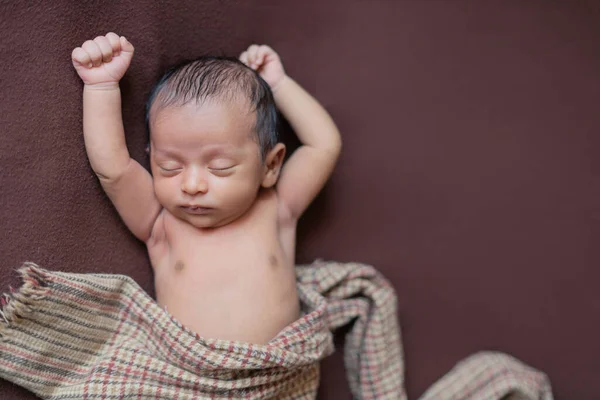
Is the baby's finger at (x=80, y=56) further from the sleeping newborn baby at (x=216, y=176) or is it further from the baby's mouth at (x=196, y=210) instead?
the baby's mouth at (x=196, y=210)

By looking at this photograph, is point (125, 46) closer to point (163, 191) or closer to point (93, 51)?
point (93, 51)

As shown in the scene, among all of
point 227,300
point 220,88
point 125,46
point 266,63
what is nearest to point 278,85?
point 266,63

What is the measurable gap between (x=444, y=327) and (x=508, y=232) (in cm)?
21

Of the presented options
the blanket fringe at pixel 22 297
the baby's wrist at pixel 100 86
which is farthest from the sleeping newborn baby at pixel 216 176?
the blanket fringe at pixel 22 297

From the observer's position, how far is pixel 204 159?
94 cm

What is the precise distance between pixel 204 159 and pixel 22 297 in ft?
1.01

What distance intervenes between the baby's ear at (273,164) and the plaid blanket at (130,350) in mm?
205

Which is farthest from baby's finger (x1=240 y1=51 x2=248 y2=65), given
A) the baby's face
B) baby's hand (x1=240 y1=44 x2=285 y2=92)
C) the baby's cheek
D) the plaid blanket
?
the plaid blanket

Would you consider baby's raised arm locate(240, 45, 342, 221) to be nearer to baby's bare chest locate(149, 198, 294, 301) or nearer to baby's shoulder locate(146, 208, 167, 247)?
baby's bare chest locate(149, 198, 294, 301)

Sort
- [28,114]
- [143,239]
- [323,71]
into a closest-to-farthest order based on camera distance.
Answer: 1. [28,114]
2. [143,239]
3. [323,71]

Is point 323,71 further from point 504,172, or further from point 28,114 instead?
point 28,114

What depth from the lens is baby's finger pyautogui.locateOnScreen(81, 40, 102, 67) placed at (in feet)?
2.97

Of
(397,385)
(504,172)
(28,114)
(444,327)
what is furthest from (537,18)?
(28,114)

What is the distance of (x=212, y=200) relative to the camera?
94cm
